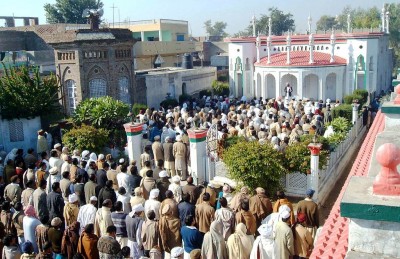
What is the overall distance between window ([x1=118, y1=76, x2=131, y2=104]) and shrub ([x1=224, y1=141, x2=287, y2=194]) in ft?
39.9

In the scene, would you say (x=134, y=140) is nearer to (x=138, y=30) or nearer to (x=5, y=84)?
(x=5, y=84)

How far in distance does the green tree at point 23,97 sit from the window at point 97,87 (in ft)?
13.8

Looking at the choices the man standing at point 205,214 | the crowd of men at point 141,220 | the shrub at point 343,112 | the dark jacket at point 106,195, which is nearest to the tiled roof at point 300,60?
the shrub at point 343,112

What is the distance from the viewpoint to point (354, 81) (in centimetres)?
2852

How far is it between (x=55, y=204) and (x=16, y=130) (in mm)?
8743

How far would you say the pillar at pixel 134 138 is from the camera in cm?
1314

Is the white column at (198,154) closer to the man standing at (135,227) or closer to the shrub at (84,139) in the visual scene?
the shrub at (84,139)

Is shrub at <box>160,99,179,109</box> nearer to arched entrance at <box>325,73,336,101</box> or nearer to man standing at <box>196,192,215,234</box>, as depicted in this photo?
arched entrance at <box>325,73,336,101</box>

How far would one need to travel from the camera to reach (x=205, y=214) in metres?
7.57

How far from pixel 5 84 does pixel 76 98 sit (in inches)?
194

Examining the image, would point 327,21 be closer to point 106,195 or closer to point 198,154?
point 198,154

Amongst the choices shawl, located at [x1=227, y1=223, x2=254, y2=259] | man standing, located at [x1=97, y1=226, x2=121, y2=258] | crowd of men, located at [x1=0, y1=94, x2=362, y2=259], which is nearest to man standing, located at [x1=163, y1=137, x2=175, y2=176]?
crowd of men, located at [x1=0, y1=94, x2=362, y2=259]

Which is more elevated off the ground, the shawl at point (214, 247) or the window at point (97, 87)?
the window at point (97, 87)

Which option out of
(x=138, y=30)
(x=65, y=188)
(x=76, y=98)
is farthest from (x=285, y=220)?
(x=138, y=30)
